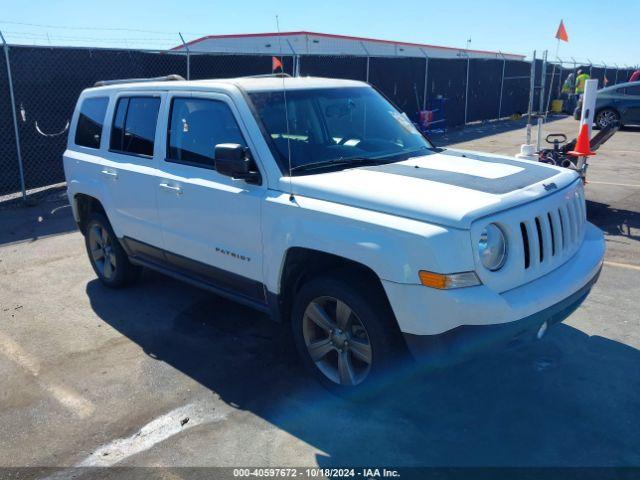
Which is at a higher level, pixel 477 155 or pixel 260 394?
pixel 477 155

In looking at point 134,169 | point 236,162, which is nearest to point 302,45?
point 134,169

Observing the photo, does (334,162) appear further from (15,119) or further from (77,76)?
(77,76)

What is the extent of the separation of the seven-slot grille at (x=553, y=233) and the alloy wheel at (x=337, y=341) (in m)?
1.06

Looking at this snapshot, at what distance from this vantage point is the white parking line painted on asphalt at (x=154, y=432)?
11.1 feet

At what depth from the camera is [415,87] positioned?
60.8ft

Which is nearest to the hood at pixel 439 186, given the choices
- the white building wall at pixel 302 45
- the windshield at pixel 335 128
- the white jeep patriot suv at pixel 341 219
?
the white jeep patriot suv at pixel 341 219

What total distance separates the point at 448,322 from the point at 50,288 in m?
4.53

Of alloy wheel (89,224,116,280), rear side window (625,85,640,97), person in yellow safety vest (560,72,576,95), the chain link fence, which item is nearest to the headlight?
alloy wheel (89,224,116,280)

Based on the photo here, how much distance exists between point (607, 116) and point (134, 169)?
18092 mm

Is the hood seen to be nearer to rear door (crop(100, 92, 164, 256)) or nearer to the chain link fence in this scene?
rear door (crop(100, 92, 164, 256))

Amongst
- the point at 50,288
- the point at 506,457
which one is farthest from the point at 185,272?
the point at 506,457

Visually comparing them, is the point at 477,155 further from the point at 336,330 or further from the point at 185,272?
the point at 185,272

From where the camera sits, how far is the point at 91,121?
18.9ft

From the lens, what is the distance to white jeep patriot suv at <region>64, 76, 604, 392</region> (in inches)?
125
